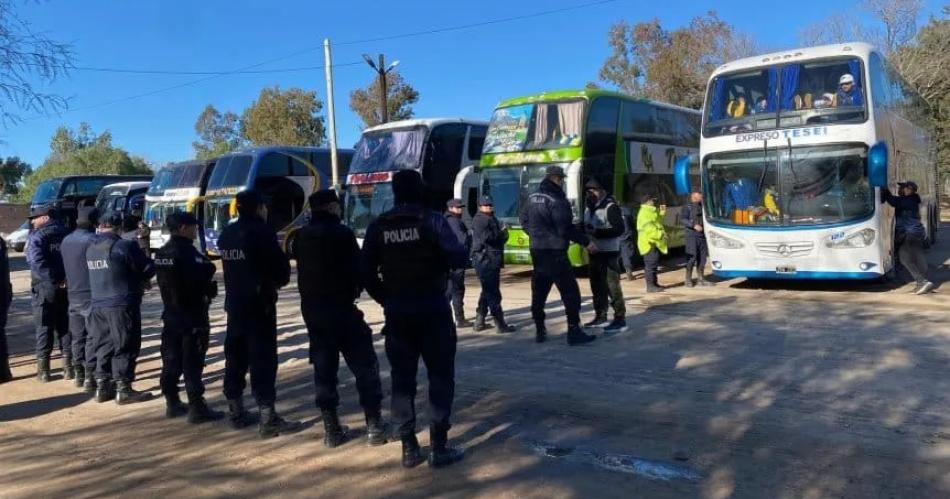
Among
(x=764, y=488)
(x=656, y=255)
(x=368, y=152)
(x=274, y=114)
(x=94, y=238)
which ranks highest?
(x=274, y=114)

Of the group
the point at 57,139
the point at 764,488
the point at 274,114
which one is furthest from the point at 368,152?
the point at 57,139

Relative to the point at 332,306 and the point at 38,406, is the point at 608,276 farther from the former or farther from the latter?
the point at 38,406

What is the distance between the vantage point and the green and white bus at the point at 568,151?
1423cm

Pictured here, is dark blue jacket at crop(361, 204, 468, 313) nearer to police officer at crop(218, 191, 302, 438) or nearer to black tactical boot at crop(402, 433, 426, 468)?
black tactical boot at crop(402, 433, 426, 468)

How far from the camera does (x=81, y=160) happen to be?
60.8m

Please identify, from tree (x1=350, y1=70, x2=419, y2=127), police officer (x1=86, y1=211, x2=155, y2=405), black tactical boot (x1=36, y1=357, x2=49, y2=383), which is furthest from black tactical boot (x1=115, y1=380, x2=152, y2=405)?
tree (x1=350, y1=70, x2=419, y2=127)

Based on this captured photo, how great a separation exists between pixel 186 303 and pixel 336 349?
5.52 feet

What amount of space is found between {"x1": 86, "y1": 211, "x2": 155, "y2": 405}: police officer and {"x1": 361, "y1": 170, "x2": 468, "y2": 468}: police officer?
9.88 feet

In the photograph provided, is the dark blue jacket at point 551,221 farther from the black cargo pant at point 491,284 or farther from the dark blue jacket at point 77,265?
the dark blue jacket at point 77,265

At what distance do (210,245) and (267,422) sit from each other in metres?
17.1

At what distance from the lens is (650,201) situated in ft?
40.8

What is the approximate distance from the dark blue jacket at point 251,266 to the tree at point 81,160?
61.4m

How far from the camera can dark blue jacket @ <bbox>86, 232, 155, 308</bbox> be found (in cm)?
651

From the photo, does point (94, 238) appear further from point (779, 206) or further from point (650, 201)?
point (779, 206)
